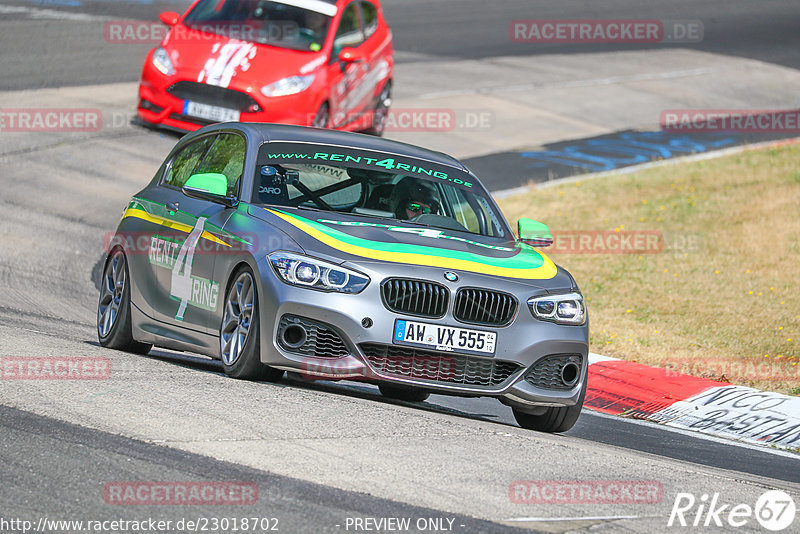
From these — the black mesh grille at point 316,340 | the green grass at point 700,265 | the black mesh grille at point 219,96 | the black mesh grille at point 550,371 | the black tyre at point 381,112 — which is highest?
the black mesh grille at point 316,340

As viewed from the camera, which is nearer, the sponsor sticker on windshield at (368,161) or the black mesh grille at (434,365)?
the black mesh grille at (434,365)

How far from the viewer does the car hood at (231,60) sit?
16766 mm

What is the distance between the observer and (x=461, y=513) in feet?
18.3

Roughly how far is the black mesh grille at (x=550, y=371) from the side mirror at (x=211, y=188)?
2122 mm

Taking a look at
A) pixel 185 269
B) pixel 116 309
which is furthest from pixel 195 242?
pixel 116 309

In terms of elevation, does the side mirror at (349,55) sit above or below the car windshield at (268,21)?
below

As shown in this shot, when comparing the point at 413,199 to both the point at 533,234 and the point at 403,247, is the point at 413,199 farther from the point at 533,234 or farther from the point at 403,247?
the point at 403,247

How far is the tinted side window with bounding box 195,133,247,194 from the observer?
349 inches

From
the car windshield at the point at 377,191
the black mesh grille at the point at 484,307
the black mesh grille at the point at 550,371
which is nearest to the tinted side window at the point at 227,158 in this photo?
the car windshield at the point at 377,191

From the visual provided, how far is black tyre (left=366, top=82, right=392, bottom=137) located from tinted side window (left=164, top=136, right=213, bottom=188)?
31.5ft

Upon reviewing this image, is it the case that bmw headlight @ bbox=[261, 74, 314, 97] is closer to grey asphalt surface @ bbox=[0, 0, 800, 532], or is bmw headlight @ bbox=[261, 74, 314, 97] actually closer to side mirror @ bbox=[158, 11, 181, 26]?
side mirror @ bbox=[158, 11, 181, 26]

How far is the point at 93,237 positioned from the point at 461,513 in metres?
9.45

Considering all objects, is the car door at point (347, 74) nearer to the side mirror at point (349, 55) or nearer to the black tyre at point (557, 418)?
the side mirror at point (349, 55)

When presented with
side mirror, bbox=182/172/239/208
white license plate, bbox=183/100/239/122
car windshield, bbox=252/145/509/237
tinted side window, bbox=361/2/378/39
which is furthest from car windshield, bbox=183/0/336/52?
side mirror, bbox=182/172/239/208
